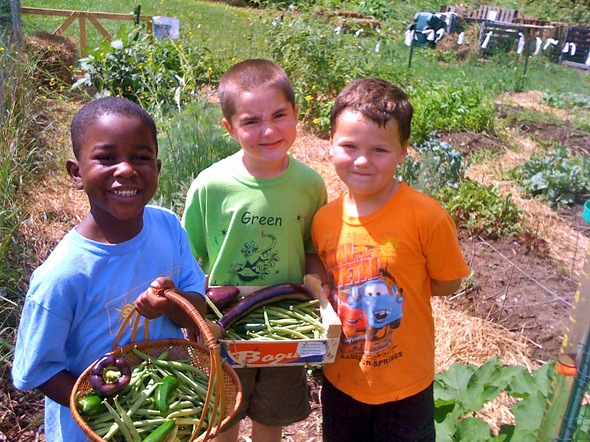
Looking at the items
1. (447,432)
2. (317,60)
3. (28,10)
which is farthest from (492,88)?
(447,432)

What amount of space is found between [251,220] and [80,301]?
82cm

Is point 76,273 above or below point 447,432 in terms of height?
above

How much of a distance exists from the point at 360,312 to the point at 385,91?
0.83m

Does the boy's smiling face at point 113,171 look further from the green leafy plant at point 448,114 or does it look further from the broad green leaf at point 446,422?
the green leafy plant at point 448,114

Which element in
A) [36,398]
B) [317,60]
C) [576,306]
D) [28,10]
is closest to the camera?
[576,306]

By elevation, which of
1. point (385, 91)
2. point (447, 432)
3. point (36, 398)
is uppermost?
point (385, 91)

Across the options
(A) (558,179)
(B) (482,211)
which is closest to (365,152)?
(B) (482,211)

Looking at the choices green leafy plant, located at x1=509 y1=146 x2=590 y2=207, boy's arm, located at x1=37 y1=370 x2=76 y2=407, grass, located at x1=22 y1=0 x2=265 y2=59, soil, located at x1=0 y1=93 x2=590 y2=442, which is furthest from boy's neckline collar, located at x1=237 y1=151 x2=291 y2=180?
grass, located at x1=22 y1=0 x2=265 y2=59

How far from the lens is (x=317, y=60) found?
8812mm

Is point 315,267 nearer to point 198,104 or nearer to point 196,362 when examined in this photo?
point 196,362

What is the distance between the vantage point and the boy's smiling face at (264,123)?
2375 mm

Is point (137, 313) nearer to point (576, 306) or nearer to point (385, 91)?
point (385, 91)

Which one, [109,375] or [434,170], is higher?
[109,375]

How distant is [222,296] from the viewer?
94.7 inches
